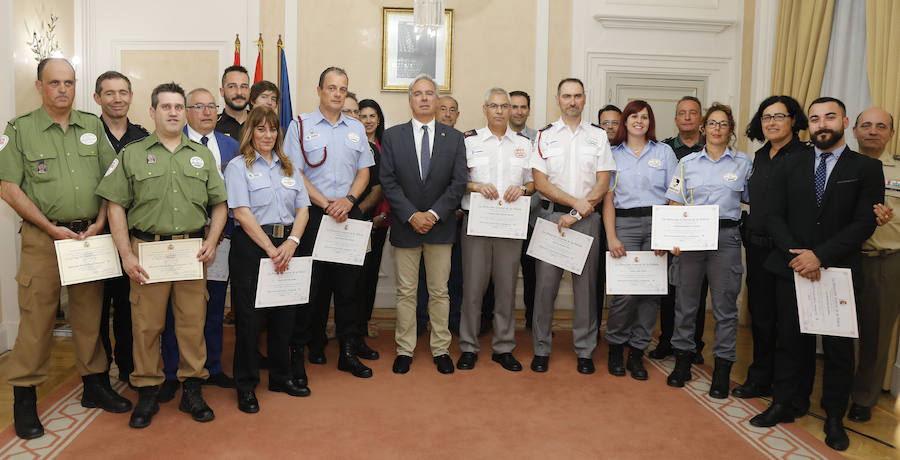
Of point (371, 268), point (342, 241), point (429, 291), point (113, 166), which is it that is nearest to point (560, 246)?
point (429, 291)

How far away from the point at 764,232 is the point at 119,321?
134 inches

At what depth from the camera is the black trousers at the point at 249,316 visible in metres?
3.00

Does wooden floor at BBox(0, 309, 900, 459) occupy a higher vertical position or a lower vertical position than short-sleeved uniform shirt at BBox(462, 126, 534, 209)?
lower

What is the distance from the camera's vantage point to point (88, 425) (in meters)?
2.83

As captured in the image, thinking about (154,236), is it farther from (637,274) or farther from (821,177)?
(821,177)

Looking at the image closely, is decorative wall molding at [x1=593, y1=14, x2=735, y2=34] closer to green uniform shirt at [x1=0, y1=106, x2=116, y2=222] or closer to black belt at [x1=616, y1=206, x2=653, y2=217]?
black belt at [x1=616, y1=206, x2=653, y2=217]

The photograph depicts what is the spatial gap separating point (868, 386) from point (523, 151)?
2160 millimetres

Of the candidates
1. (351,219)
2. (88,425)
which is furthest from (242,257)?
(88,425)

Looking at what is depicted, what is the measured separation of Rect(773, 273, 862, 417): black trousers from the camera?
2863 millimetres

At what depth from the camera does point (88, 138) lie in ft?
9.36

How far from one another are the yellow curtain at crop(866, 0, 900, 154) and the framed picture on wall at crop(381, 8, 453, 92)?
298 cm

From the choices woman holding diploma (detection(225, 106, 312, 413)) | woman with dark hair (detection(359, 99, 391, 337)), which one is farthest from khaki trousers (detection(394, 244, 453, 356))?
woman holding diploma (detection(225, 106, 312, 413))

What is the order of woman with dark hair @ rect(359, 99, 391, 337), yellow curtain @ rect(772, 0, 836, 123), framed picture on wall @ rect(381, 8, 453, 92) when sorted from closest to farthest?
woman with dark hair @ rect(359, 99, 391, 337), yellow curtain @ rect(772, 0, 836, 123), framed picture on wall @ rect(381, 8, 453, 92)

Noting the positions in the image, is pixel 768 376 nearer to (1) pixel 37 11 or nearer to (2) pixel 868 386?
(2) pixel 868 386
